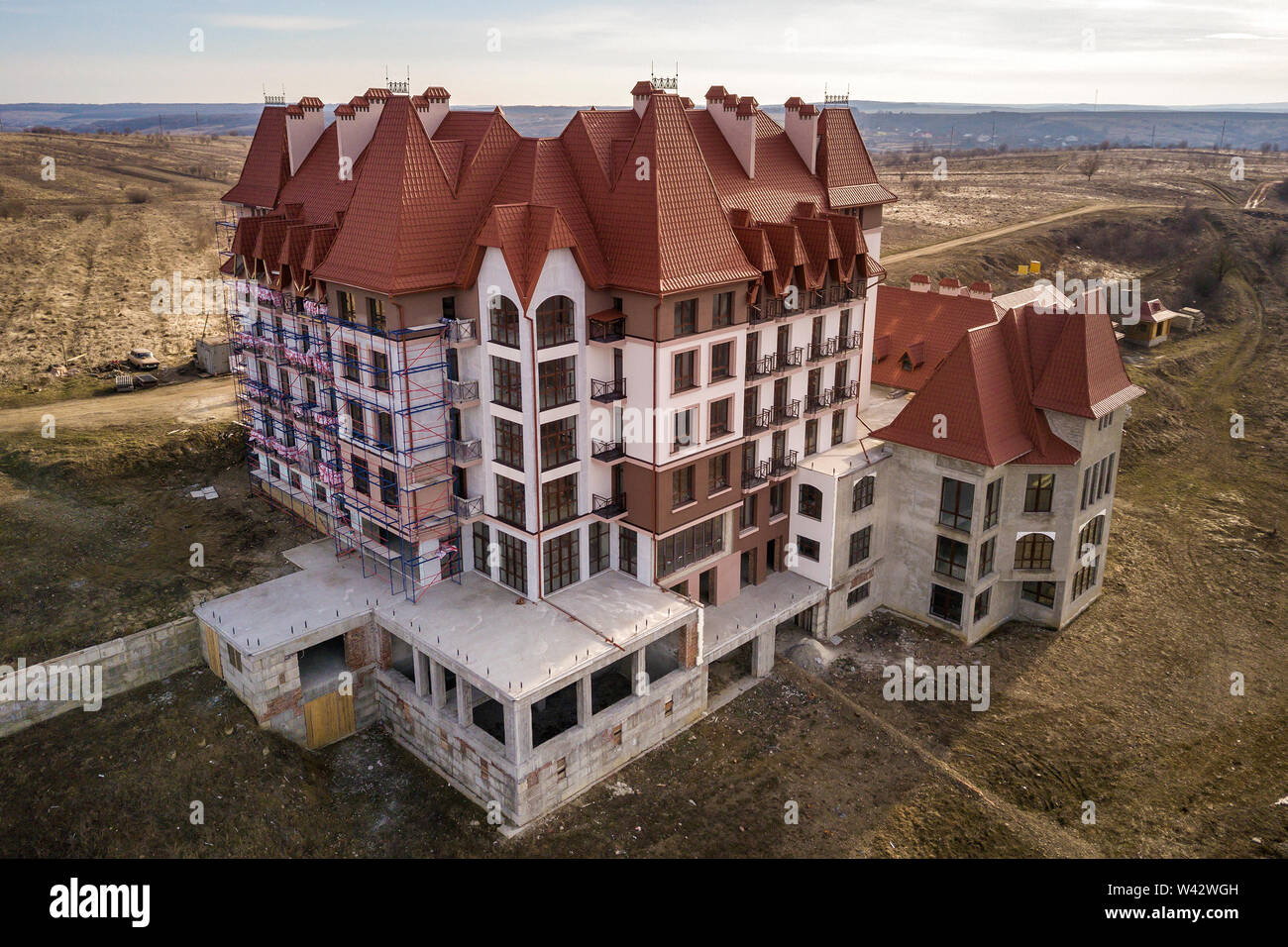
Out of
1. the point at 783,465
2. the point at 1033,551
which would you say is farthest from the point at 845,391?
the point at 1033,551

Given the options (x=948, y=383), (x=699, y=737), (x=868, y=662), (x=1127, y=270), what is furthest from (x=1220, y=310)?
(x=699, y=737)

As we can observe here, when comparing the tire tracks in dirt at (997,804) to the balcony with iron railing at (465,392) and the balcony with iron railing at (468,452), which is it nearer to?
the balcony with iron railing at (468,452)

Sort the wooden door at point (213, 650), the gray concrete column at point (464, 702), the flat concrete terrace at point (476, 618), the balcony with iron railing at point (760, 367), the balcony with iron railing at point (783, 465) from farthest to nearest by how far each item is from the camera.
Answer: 1. the balcony with iron railing at point (783, 465)
2. the balcony with iron railing at point (760, 367)
3. the wooden door at point (213, 650)
4. the gray concrete column at point (464, 702)
5. the flat concrete terrace at point (476, 618)

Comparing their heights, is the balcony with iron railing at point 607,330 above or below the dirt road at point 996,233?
below

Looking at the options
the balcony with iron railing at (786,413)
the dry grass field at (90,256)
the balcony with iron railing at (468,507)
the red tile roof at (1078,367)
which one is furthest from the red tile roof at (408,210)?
the dry grass field at (90,256)

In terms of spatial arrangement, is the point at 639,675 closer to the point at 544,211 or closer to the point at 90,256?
the point at 544,211

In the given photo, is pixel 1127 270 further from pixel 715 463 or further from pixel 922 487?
pixel 715 463

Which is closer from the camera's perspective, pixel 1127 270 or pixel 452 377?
Answer: pixel 452 377
